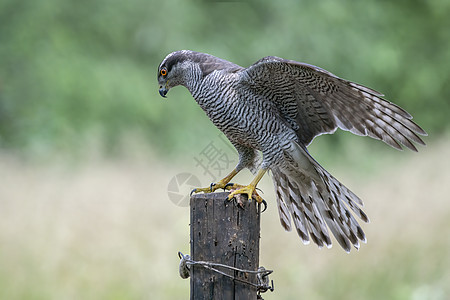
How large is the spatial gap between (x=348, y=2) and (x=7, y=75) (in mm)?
8122

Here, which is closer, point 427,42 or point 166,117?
point 166,117

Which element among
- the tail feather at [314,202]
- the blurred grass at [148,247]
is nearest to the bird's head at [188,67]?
the tail feather at [314,202]

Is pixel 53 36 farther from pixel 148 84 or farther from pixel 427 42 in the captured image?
pixel 427 42

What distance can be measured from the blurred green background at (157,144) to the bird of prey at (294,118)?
5.31 ft

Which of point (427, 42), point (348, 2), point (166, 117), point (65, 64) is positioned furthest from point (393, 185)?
point (427, 42)

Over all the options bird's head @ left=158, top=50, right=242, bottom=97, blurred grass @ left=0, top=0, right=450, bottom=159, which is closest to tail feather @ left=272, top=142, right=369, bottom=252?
bird's head @ left=158, top=50, right=242, bottom=97

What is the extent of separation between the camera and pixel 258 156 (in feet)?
12.8

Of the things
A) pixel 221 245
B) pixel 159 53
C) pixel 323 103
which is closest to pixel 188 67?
pixel 323 103

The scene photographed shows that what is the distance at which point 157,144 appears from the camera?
34.8 ft

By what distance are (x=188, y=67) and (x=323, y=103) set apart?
92 centimetres

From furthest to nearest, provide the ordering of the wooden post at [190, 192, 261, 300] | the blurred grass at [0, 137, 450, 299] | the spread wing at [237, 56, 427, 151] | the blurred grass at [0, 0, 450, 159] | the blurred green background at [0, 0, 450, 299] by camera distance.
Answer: the blurred grass at [0, 0, 450, 159]
the blurred green background at [0, 0, 450, 299]
the blurred grass at [0, 137, 450, 299]
the spread wing at [237, 56, 427, 151]
the wooden post at [190, 192, 261, 300]

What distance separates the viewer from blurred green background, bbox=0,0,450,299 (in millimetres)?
5062

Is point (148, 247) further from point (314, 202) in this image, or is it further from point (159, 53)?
point (159, 53)

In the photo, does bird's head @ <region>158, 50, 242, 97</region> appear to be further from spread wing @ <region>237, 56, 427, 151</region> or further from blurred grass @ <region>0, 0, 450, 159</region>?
blurred grass @ <region>0, 0, 450, 159</region>
